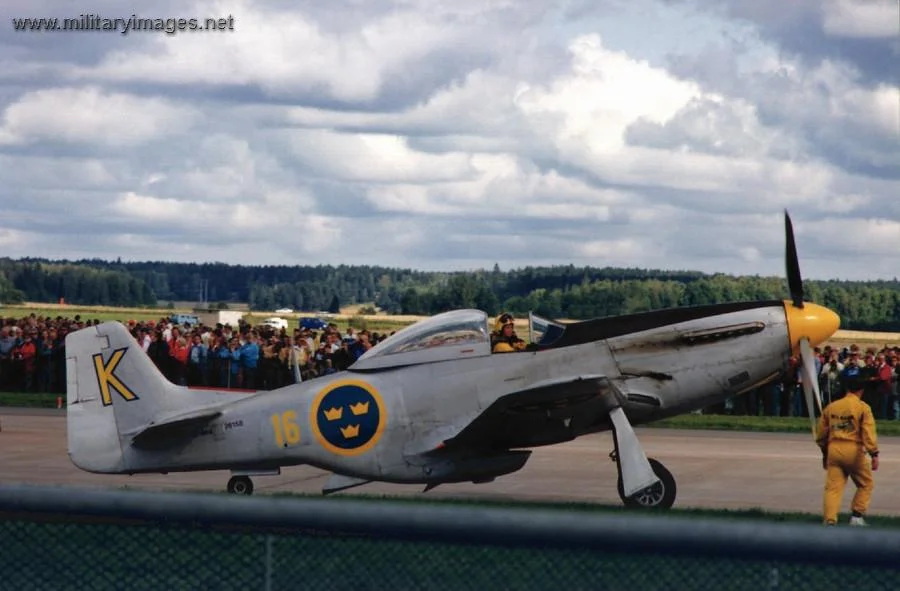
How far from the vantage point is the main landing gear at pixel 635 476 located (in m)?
13.5

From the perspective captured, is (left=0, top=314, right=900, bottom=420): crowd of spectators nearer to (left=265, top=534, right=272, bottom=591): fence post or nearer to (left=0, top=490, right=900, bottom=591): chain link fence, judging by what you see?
(left=0, top=490, right=900, bottom=591): chain link fence

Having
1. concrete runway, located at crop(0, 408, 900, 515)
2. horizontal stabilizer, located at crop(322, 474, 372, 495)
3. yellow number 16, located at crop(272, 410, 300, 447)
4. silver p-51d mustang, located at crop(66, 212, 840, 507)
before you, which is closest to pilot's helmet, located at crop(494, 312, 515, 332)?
silver p-51d mustang, located at crop(66, 212, 840, 507)

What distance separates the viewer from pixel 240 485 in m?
14.8

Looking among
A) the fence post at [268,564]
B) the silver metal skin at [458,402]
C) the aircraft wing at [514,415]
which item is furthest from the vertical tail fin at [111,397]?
the fence post at [268,564]

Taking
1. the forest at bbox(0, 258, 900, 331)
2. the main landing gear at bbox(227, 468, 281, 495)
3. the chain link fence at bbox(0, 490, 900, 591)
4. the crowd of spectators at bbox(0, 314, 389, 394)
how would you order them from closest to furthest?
the chain link fence at bbox(0, 490, 900, 591), the main landing gear at bbox(227, 468, 281, 495), the crowd of spectators at bbox(0, 314, 389, 394), the forest at bbox(0, 258, 900, 331)

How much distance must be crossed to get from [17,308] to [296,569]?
12483 centimetres

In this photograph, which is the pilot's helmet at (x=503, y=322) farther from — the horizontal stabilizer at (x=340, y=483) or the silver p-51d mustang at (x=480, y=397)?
the horizontal stabilizer at (x=340, y=483)

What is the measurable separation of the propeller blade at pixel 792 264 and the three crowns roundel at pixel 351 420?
4.62 meters

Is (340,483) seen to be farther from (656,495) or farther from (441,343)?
(656,495)

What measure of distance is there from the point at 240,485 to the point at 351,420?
1.70 metres

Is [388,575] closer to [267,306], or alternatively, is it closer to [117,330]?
[117,330]

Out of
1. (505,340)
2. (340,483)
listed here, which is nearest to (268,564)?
(340,483)

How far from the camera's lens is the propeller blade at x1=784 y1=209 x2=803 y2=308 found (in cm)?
1464

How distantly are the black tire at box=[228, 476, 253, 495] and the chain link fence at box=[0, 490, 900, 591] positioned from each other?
9.94m
